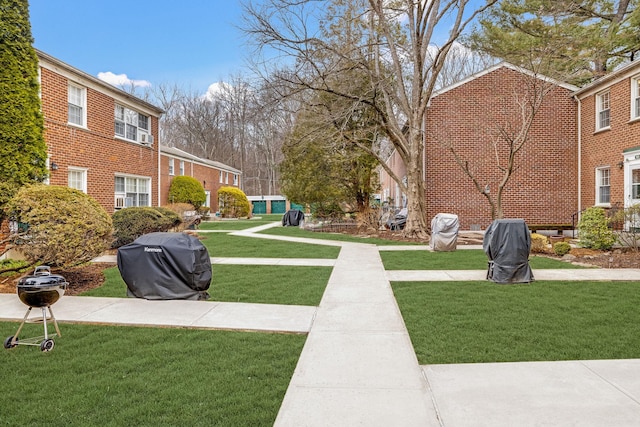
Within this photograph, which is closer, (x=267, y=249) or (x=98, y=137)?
(x=267, y=249)

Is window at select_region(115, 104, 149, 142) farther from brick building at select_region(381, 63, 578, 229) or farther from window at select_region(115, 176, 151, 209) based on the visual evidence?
brick building at select_region(381, 63, 578, 229)

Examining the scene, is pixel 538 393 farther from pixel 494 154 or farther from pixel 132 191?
pixel 132 191

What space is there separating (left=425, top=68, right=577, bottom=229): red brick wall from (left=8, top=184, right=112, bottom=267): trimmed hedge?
13.0 m

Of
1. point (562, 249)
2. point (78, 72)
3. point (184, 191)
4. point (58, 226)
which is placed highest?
point (78, 72)

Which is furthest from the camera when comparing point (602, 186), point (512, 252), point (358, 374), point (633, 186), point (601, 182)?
point (601, 182)

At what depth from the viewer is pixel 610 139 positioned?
1439cm

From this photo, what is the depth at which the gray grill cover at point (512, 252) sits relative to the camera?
708 cm

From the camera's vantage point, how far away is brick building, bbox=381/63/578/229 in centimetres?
1672

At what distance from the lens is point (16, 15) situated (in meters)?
8.03

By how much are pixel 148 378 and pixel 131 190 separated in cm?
1516

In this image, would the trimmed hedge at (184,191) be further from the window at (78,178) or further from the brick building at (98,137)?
the window at (78,178)

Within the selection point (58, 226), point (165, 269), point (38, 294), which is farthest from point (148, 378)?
point (58, 226)

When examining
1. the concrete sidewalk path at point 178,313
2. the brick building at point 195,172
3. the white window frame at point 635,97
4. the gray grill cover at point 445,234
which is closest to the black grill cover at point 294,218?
the brick building at point 195,172

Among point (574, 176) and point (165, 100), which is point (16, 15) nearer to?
point (574, 176)
